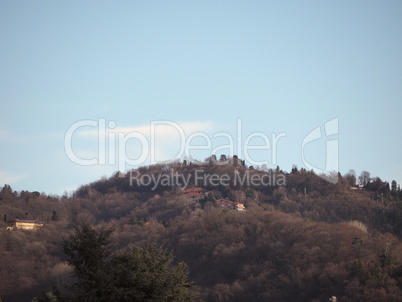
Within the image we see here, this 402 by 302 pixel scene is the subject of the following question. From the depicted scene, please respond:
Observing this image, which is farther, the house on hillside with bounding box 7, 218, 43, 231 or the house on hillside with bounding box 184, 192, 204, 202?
the house on hillside with bounding box 184, 192, 204, 202

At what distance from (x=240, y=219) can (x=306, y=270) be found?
2189 centimetres

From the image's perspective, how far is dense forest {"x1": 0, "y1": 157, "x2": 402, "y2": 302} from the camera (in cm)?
6669

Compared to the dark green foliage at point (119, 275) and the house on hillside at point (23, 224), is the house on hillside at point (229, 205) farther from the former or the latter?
the dark green foliage at point (119, 275)

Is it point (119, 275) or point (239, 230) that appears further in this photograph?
Answer: point (239, 230)

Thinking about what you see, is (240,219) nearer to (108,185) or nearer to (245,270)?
(245,270)

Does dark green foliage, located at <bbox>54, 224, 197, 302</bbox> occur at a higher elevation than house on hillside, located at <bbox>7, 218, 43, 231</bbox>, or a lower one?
higher

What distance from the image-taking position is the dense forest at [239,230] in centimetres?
6669

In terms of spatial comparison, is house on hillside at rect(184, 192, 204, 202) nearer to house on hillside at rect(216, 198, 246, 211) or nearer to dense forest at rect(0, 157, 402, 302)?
dense forest at rect(0, 157, 402, 302)

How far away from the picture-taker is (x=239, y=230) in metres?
87.6

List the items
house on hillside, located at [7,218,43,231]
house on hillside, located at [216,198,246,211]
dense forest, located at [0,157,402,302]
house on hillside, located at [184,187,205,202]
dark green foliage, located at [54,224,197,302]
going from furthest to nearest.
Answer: house on hillside, located at [184,187,205,202]
house on hillside, located at [216,198,246,211]
house on hillside, located at [7,218,43,231]
dense forest, located at [0,157,402,302]
dark green foliage, located at [54,224,197,302]

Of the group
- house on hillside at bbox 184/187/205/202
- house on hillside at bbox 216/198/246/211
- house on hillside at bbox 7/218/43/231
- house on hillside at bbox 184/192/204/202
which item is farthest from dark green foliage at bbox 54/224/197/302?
house on hillside at bbox 184/192/204/202

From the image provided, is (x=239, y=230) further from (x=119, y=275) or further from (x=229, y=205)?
(x=119, y=275)

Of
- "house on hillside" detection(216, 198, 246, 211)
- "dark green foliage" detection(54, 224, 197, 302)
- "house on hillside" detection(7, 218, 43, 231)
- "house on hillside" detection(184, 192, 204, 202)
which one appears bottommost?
"house on hillside" detection(7, 218, 43, 231)

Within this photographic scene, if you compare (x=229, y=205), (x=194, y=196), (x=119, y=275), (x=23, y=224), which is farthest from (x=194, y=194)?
(x=119, y=275)
